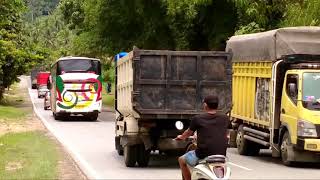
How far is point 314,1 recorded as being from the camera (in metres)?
22.9

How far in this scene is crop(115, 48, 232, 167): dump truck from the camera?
1439 centimetres

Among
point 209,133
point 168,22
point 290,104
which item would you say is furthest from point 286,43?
point 168,22

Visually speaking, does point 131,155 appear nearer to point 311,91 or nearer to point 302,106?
point 302,106

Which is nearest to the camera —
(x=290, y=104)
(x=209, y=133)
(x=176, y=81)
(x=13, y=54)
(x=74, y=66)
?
(x=209, y=133)

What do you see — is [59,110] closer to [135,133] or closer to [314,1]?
[314,1]

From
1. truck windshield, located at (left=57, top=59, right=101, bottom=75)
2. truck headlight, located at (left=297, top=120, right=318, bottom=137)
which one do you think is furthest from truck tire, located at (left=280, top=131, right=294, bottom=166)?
truck windshield, located at (left=57, top=59, right=101, bottom=75)

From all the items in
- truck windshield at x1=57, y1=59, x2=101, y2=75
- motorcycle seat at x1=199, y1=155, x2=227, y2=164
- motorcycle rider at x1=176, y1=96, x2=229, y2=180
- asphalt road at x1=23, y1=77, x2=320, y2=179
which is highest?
truck windshield at x1=57, y1=59, x2=101, y2=75

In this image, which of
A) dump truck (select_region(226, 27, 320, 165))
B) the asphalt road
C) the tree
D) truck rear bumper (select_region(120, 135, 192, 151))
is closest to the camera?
the asphalt road

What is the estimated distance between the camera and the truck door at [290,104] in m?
14.9

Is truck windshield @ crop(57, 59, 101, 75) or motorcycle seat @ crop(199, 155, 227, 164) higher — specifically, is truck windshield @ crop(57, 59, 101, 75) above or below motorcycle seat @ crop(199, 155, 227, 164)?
above

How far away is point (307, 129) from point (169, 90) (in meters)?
3.30

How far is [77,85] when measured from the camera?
34719mm

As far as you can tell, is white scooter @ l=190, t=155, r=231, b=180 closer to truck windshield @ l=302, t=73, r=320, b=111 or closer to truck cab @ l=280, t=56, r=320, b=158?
truck cab @ l=280, t=56, r=320, b=158

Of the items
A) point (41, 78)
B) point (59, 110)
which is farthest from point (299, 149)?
point (41, 78)
